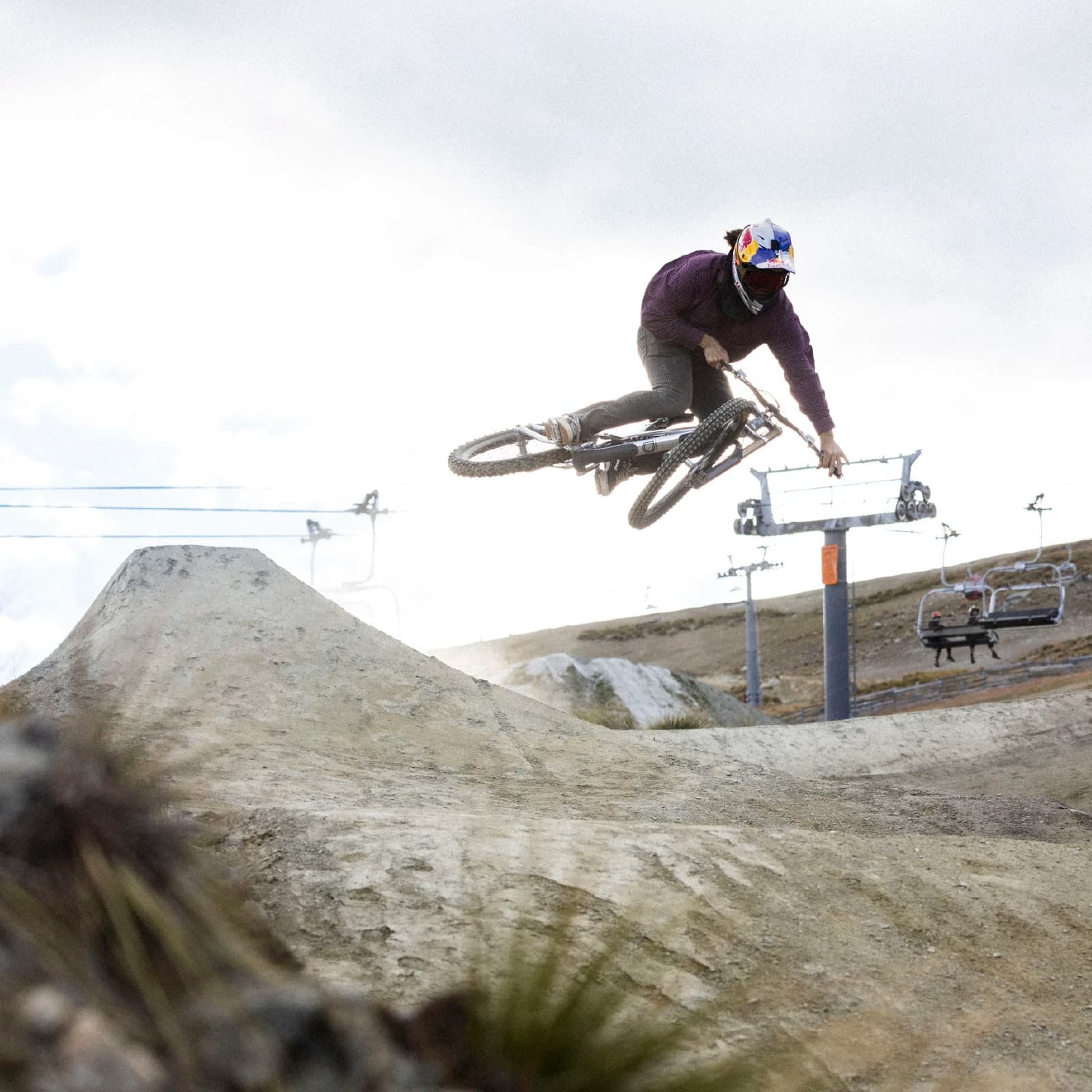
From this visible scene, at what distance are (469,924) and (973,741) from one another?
11.3 meters

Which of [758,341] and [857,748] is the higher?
[758,341]

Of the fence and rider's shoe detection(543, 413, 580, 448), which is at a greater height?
rider's shoe detection(543, 413, 580, 448)

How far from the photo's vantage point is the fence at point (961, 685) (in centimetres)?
3094

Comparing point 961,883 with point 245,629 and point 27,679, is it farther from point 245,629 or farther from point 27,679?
point 27,679

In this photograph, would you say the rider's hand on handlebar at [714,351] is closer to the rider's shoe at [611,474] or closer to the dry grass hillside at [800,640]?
the rider's shoe at [611,474]

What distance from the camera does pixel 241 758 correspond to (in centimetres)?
870

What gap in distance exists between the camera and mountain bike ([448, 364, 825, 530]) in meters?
9.34

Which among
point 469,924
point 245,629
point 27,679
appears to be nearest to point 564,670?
point 245,629

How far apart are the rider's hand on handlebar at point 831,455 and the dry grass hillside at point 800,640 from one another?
118ft

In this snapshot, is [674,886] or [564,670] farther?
[564,670]

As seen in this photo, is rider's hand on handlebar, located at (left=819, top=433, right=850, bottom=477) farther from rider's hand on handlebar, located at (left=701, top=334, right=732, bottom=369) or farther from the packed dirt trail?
the packed dirt trail

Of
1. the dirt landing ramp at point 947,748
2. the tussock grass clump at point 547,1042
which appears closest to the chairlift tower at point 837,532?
the dirt landing ramp at point 947,748

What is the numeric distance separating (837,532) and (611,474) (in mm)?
11737

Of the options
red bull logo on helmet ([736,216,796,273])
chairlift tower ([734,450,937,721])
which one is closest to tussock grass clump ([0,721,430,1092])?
red bull logo on helmet ([736,216,796,273])
